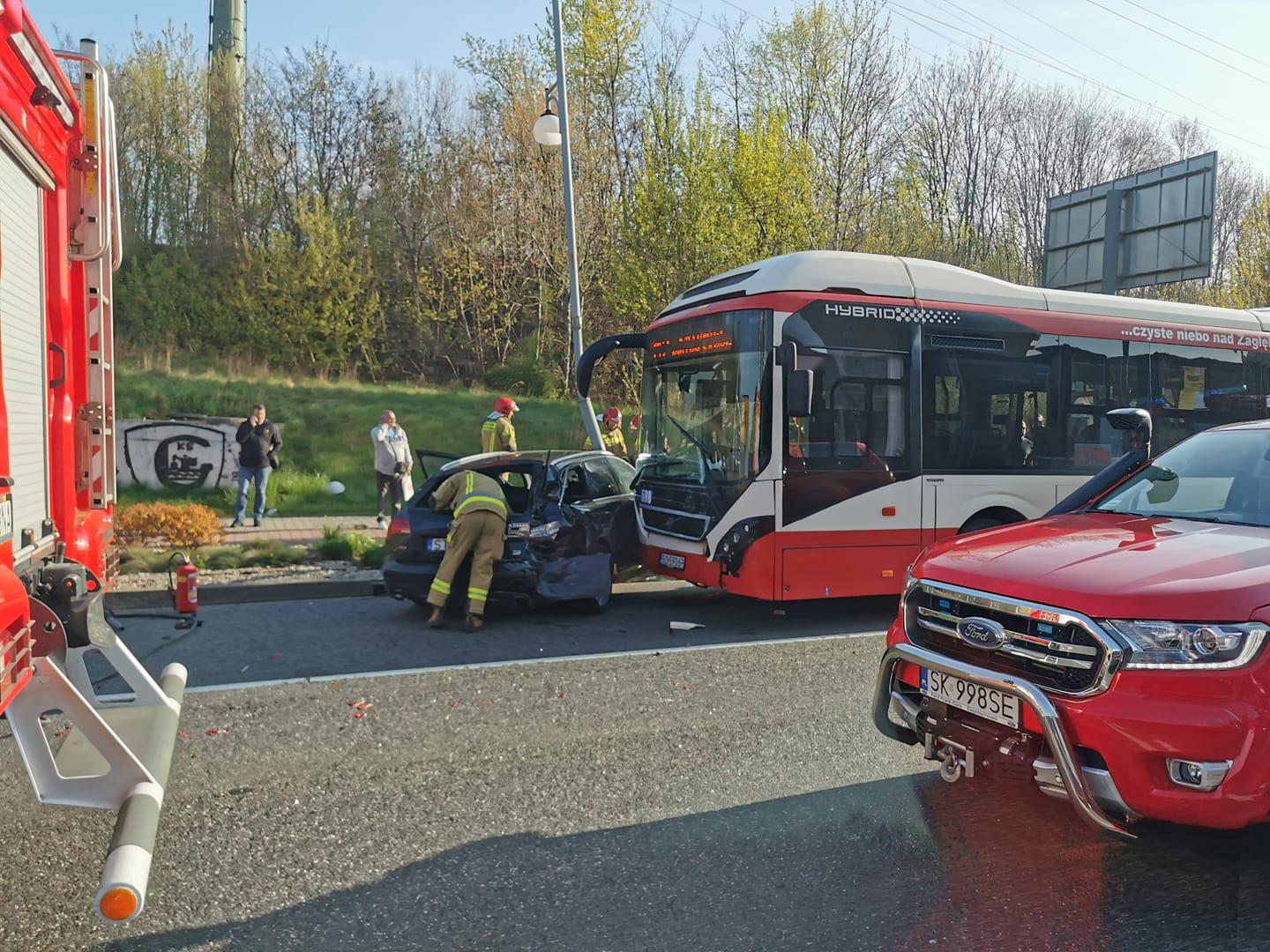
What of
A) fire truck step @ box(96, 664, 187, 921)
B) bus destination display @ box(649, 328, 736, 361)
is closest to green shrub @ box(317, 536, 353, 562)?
bus destination display @ box(649, 328, 736, 361)

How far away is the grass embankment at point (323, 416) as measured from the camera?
59.5 ft

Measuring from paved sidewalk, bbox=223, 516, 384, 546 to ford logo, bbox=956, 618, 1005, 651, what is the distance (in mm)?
10219

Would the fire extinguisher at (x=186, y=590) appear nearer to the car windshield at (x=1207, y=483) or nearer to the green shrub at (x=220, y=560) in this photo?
the green shrub at (x=220, y=560)

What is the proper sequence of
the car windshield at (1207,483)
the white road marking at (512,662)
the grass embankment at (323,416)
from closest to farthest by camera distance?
the car windshield at (1207,483) → the white road marking at (512,662) → the grass embankment at (323,416)

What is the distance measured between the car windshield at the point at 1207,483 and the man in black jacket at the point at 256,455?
12625mm

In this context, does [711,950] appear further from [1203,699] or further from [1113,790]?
[1203,699]

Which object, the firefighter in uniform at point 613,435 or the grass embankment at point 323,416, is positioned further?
the grass embankment at point 323,416

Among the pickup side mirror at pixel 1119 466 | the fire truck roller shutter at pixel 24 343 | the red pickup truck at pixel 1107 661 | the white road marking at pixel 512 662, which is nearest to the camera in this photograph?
the red pickup truck at pixel 1107 661

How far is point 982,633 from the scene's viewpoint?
145 inches

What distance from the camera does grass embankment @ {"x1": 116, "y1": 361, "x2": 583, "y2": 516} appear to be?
18125mm

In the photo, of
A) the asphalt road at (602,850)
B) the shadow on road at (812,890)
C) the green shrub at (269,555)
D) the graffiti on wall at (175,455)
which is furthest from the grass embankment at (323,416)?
the shadow on road at (812,890)

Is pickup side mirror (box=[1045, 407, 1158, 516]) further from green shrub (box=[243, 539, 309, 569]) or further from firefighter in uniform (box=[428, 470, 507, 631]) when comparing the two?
green shrub (box=[243, 539, 309, 569])

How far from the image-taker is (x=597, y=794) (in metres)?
4.47

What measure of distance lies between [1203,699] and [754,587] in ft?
17.1
